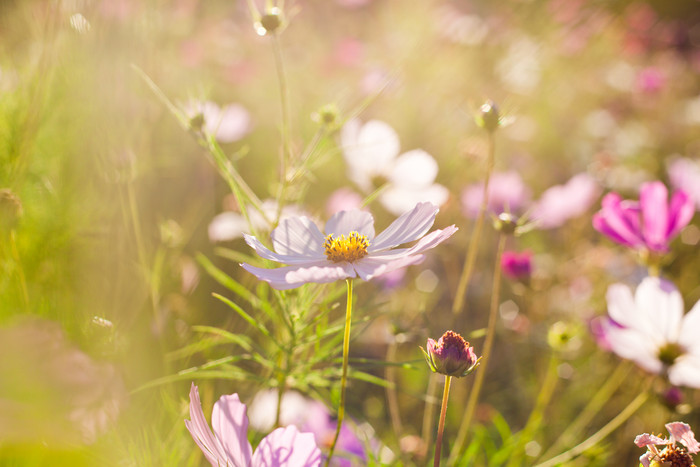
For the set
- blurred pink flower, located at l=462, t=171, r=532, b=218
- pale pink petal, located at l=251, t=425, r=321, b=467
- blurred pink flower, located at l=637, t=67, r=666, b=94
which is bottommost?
blurred pink flower, located at l=637, t=67, r=666, b=94

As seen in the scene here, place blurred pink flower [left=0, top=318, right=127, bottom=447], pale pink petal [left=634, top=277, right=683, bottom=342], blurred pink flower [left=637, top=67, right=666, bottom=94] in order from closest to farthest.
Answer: blurred pink flower [left=0, top=318, right=127, bottom=447]
pale pink petal [left=634, top=277, right=683, bottom=342]
blurred pink flower [left=637, top=67, right=666, bottom=94]

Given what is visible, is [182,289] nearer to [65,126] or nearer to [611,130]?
[65,126]

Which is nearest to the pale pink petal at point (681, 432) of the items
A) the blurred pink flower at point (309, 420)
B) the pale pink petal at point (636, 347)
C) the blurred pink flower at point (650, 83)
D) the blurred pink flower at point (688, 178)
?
the pale pink petal at point (636, 347)

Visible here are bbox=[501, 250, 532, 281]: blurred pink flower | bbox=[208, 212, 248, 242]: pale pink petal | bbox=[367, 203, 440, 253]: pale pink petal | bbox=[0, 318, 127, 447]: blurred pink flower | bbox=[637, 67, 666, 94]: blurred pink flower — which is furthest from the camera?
bbox=[637, 67, 666, 94]: blurred pink flower

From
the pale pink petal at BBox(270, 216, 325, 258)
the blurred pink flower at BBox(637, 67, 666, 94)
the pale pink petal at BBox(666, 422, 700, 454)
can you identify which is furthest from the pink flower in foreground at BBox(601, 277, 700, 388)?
the blurred pink flower at BBox(637, 67, 666, 94)

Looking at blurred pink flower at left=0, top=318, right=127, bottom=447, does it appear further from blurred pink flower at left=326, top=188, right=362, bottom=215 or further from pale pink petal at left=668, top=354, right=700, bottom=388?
blurred pink flower at left=326, top=188, right=362, bottom=215

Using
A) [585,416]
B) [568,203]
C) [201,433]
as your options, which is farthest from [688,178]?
[201,433]

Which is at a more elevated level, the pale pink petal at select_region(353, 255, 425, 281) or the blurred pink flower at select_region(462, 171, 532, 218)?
the pale pink petal at select_region(353, 255, 425, 281)

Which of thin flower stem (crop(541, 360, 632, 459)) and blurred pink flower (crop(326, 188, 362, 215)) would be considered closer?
thin flower stem (crop(541, 360, 632, 459))
